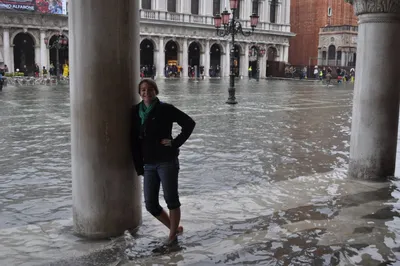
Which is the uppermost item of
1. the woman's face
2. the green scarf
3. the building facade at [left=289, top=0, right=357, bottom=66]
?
the building facade at [left=289, top=0, right=357, bottom=66]

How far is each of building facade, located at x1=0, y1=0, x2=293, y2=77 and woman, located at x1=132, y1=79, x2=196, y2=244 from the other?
1574 inches

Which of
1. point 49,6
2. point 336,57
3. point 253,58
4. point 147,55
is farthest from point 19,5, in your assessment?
point 336,57

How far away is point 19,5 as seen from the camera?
40625 mm

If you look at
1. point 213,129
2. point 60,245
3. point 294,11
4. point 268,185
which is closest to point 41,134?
point 213,129

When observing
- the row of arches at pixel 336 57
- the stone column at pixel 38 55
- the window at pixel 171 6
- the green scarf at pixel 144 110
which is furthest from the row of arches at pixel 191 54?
the green scarf at pixel 144 110

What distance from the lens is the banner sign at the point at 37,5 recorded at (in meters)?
40.2

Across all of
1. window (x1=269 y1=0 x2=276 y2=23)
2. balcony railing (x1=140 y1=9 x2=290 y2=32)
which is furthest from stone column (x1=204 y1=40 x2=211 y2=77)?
window (x1=269 y1=0 x2=276 y2=23)

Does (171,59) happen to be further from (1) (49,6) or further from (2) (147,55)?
(1) (49,6)

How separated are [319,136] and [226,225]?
7270 millimetres

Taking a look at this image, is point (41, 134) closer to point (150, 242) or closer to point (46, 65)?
point (150, 242)

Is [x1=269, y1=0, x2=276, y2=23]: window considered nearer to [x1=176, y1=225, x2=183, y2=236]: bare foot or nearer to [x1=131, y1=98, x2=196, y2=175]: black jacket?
[x1=176, y1=225, x2=183, y2=236]: bare foot

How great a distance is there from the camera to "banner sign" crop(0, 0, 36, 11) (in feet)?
130

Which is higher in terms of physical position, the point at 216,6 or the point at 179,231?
the point at 216,6

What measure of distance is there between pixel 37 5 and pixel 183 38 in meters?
15.4
